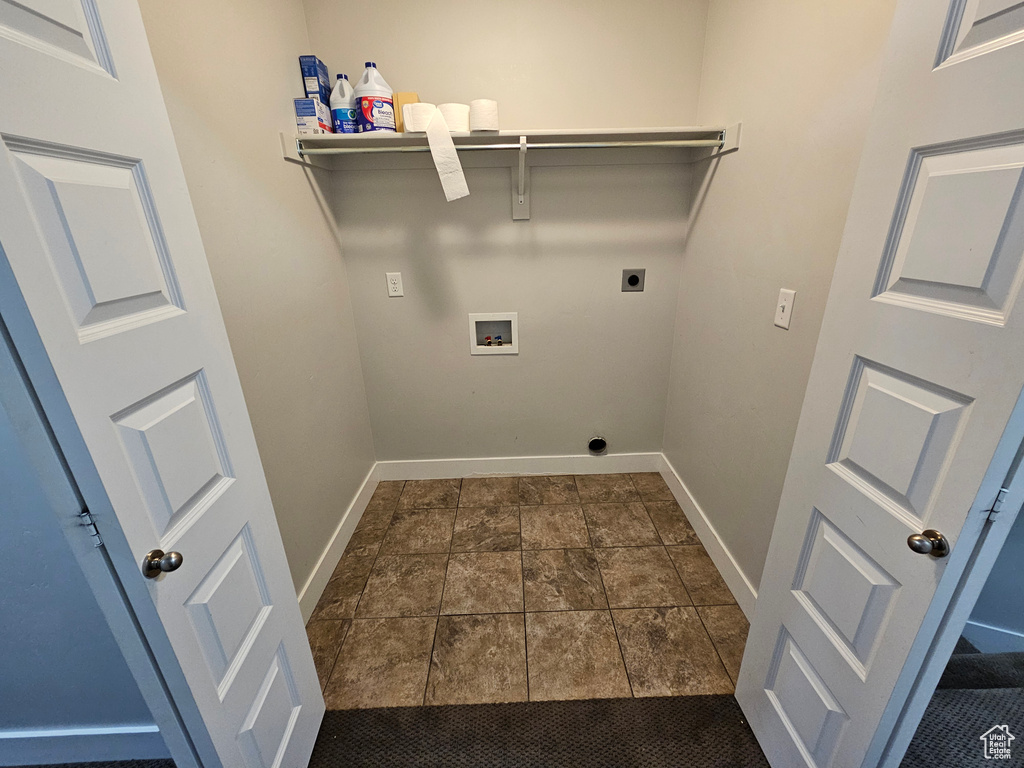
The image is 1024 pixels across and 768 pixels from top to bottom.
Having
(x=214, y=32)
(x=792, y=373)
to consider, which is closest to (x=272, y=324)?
(x=214, y=32)

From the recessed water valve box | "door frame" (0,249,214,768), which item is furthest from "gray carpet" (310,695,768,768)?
the recessed water valve box

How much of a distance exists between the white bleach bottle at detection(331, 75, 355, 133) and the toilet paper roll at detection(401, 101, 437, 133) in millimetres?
221

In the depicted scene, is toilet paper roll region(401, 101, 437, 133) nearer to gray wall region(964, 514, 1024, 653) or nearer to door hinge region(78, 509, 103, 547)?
door hinge region(78, 509, 103, 547)

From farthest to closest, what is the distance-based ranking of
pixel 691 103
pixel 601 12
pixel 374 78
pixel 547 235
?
pixel 547 235 < pixel 691 103 < pixel 601 12 < pixel 374 78

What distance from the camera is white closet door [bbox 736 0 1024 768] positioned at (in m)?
0.57

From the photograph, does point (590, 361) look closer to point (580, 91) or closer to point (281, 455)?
point (580, 91)

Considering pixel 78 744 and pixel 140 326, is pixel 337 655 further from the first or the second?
pixel 140 326

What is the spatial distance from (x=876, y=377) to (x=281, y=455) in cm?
166

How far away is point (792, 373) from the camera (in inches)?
49.9

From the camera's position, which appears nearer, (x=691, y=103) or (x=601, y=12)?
(x=601, y=12)

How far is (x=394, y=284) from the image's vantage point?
2086 millimetres

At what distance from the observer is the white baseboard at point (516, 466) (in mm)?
2459

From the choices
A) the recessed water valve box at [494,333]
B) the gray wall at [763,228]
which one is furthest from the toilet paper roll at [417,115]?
the gray wall at [763,228]

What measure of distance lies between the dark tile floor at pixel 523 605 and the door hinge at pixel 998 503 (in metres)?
1.06
